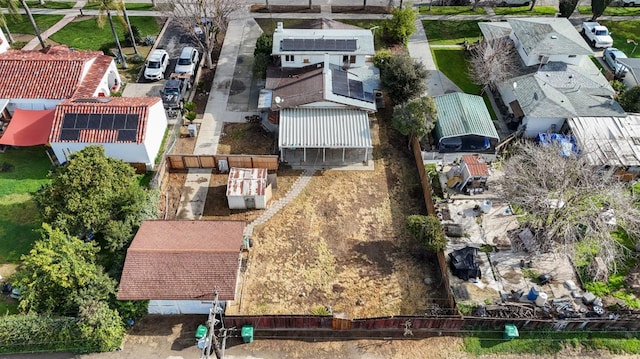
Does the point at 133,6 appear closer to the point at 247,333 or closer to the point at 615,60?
the point at 247,333

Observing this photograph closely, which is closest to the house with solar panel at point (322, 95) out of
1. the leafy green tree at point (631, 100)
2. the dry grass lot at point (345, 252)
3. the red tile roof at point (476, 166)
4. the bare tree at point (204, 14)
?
Answer: the dry grass lot at point (345, 252)

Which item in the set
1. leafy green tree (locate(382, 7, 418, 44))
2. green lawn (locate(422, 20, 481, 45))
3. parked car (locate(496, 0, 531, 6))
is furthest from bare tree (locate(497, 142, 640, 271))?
parked car (locate(496, 0, 531, 6))

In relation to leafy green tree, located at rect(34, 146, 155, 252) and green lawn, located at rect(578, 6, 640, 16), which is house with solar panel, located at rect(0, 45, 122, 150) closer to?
leafy green tree, located at rect(34, 146, 155, 252)

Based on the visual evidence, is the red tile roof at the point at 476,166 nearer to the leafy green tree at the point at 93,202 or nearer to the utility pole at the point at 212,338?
the utility pole at the point at 212,338

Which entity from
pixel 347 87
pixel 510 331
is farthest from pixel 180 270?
pixel 347 87

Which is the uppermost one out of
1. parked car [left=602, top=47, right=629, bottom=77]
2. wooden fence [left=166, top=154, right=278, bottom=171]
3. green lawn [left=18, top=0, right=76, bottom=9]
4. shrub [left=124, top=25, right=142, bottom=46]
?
green lawn [left=18, top=0, right=76, bottom=9]
